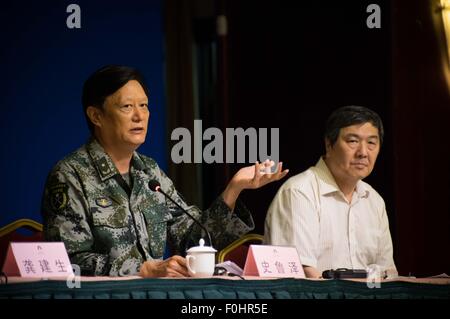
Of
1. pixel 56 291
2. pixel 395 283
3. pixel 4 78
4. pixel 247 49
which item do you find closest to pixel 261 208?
pixel 247 49

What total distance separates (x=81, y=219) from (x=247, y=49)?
1664 mm

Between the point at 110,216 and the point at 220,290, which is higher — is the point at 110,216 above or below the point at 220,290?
above

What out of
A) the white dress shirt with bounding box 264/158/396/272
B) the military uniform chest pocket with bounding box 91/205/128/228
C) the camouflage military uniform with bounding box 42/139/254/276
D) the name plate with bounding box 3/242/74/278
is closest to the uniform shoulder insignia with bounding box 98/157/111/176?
the camouflage military uniform with bounding box 42/139/254/276

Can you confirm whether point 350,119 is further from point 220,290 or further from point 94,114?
point 220,290

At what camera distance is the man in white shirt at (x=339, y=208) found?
3467 mm

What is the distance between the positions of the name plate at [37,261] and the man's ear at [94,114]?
0.69 metres

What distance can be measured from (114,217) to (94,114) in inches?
14.7

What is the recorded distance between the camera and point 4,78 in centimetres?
371

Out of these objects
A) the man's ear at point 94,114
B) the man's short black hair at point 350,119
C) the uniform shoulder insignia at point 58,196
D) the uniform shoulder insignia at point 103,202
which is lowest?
the uniform shoulder insignia at point 103,202

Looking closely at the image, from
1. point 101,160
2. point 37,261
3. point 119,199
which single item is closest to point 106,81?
point 101,160

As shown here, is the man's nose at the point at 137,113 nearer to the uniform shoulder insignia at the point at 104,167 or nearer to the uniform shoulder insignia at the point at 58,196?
the uniform shoulder insignia at the point at 104,167

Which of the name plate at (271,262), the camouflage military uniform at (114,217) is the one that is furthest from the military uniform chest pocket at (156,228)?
the name plate at (271,262)

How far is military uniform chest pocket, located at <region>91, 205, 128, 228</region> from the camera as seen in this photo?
303cm

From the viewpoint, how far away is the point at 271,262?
292 cm
